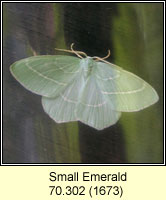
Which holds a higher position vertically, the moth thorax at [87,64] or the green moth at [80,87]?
the moth thorax at [87,64]

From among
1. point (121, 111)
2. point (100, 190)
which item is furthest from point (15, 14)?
point (100, 190)

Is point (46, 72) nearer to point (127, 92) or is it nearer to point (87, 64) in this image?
point (87, 64)

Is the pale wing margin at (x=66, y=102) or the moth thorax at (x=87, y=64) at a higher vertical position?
the moth thorax at (x=87, y=64)

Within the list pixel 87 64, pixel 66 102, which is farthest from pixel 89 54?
pixel 66 102

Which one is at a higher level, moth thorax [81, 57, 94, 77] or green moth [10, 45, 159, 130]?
moth thorax [81, 57, 94, 77]

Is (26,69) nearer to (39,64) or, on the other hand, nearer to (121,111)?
(39,64)
